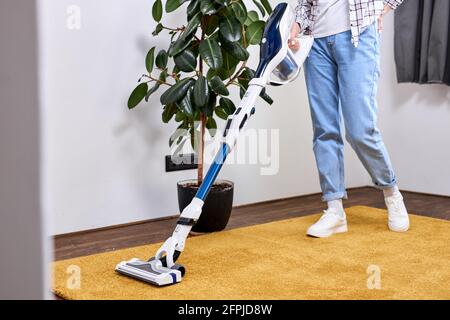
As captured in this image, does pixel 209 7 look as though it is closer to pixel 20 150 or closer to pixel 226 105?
pixel 226 105

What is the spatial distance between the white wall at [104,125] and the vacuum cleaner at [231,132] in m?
0.61

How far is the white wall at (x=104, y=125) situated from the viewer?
2.10 metres

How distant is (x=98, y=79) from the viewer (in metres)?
2.17

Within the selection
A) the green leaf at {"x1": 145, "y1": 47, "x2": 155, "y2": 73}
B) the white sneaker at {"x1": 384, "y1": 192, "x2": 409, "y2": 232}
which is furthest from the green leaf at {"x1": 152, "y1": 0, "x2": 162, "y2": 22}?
the white sneaker at {"x1": 384, "y1": 192, "x2": 409, "y2": 232}

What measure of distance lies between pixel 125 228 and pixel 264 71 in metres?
0.90

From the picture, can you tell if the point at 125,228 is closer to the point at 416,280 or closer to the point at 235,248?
the point at 235,248

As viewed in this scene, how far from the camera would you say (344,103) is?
2000 mm

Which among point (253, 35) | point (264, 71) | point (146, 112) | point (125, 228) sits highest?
point (253, 35)

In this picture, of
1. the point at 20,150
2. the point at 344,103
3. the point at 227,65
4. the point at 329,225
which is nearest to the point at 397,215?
the point at 329,225

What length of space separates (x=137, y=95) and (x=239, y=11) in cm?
49

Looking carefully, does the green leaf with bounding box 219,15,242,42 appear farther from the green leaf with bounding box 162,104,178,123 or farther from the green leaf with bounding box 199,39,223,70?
the green leaf with bounding box 162,104,178,123

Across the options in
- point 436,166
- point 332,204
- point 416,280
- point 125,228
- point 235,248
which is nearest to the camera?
point 416,280
